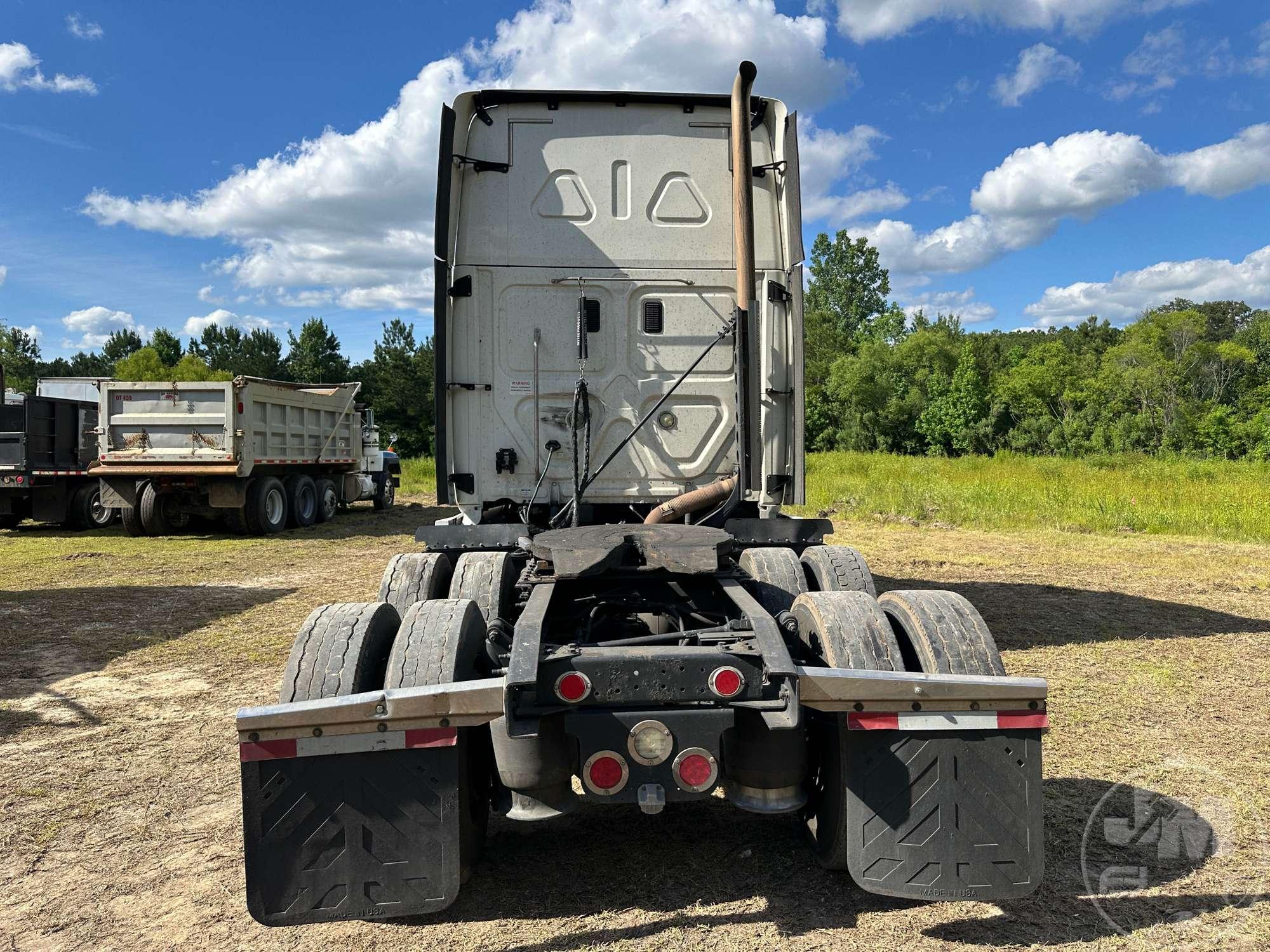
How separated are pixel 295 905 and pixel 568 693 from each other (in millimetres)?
1014

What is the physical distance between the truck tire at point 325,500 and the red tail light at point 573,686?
15.6 m

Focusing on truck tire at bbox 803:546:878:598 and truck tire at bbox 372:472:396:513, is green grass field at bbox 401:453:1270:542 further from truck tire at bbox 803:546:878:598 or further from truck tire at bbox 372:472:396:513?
truck tire at bbox 803:546:878:598

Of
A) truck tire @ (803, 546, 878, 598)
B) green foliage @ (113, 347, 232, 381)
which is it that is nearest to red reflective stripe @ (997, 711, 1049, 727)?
truck tire @ (803, 546, 878, 598)

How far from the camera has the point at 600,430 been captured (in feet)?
18.1

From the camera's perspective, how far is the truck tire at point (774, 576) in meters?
4.28

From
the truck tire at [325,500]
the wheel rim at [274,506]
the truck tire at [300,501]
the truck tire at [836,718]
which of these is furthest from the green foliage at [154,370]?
the truck tire at [836,718]

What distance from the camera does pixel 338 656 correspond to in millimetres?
2889

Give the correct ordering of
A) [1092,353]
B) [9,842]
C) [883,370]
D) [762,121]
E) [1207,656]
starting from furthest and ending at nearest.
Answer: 1. [1092,353]
2. [883,370]
3. [1207,656]
4. [762,121]
5. [9,842]

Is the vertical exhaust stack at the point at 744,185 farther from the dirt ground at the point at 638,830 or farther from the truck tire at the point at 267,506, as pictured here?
the truck tire at the point at 267,506

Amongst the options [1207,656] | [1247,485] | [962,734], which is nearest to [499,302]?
[962,734]

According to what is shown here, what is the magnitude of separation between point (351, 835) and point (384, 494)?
61.9ft

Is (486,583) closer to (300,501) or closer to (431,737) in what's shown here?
(431,737)

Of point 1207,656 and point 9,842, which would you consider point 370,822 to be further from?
point 1207,656

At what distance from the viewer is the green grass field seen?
14.3 m
